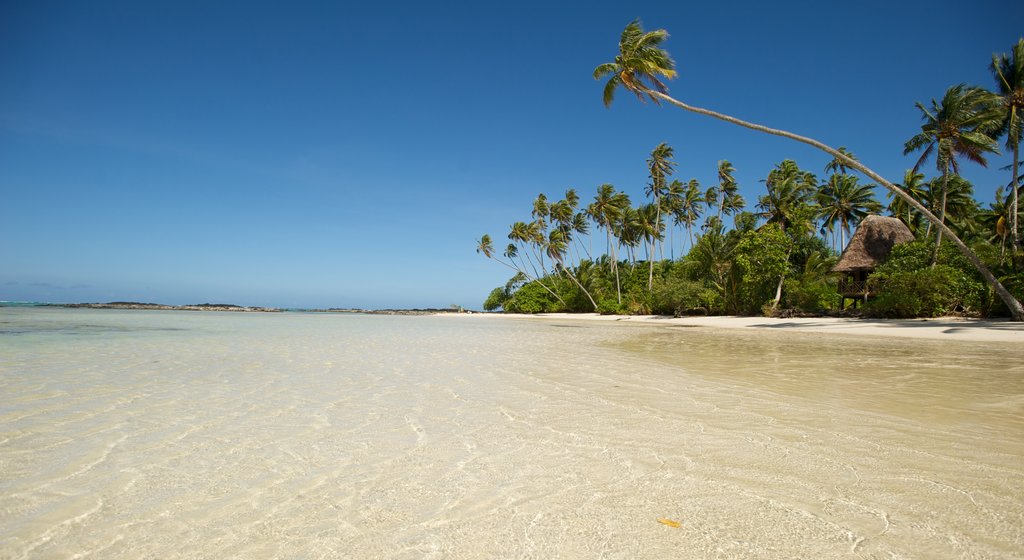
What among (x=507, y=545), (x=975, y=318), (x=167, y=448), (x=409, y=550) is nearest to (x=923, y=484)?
(x=507, y=545)

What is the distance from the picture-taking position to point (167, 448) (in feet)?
11.4

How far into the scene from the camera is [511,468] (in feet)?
9.84

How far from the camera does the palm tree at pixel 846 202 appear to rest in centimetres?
3769

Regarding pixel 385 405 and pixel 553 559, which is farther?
pixel 385 405

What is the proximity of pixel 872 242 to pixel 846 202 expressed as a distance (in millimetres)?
11729

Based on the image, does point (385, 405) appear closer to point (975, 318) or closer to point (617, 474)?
point (617, 474)

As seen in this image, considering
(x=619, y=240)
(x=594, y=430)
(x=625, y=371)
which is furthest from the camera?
(x=619, y=240)

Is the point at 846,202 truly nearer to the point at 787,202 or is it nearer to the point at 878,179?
the point at 787,202

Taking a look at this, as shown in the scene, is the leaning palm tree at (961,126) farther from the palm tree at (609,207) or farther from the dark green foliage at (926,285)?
the palm tree at (609,207)

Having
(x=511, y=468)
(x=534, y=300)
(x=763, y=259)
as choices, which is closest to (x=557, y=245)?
(x=534, y=300)

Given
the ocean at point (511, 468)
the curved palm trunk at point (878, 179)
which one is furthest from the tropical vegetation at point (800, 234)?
the ocean at point (511, 468)

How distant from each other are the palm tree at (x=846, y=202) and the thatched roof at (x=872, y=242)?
30.3 ft

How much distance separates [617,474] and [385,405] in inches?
114

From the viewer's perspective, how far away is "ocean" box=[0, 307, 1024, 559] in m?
2.06
